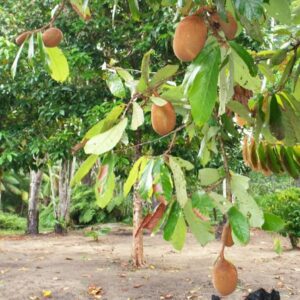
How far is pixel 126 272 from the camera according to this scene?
621 centimetres

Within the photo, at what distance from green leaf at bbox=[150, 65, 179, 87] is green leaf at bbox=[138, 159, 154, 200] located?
23cm

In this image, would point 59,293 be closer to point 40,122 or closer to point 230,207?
point 40,122

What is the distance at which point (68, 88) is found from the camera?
5801mm

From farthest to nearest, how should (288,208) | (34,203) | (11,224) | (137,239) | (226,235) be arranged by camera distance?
(11,224) < (34,203) < (288,208) < (137,239) < (226,235)

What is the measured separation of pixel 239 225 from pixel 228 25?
0.39 metres

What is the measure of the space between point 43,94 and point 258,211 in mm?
4997

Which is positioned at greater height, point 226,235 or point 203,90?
point 203,90

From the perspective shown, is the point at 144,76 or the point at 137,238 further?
the point at 137,238

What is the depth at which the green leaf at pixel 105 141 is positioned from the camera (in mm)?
1068

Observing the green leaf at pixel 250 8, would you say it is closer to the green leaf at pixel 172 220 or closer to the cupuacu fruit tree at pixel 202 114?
the cupuacu fruit tree at pixel 202 114

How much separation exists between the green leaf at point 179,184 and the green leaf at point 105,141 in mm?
129

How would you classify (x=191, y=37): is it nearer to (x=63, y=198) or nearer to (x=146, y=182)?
(x=146, y=182)

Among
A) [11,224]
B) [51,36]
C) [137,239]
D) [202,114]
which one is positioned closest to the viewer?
[202,114]

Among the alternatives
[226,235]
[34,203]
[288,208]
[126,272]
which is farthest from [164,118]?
[34,203]
